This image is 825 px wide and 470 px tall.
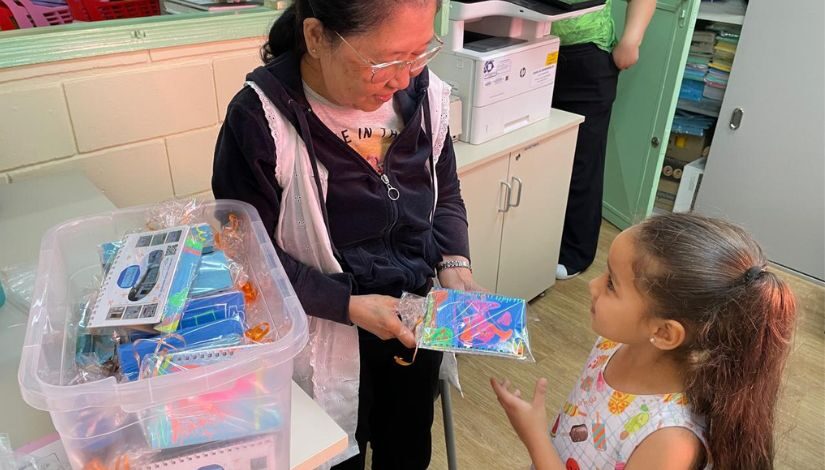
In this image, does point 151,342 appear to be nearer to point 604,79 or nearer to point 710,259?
point 710,259

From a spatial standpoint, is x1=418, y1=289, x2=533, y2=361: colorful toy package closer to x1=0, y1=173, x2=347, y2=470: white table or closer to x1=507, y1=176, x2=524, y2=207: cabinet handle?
x1=0, y1=173, x2=347, y2=470: white table

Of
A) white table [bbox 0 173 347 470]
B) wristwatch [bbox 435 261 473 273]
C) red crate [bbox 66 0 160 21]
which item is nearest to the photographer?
white table [bbox 0 173 347 470]

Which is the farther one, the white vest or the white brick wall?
the white brick wall

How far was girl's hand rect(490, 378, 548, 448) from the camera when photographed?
109 cm

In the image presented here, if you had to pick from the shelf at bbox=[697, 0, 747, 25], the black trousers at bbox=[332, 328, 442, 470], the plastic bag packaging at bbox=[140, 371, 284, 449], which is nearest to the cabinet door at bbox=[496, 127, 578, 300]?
the black trousers at bbox=[332, 328, 442, 470]

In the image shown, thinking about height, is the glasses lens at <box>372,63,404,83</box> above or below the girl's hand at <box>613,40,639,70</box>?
above

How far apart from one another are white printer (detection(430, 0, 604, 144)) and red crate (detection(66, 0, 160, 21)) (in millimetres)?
866

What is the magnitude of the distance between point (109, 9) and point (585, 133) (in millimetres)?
1820

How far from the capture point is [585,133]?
2574 mm

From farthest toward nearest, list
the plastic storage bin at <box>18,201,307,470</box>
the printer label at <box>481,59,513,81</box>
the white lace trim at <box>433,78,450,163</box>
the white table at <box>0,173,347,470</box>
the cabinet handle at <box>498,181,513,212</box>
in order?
1. the cabinet handle at <box>498,181,513,212</box>
2. the printer label at <box>481,59,513,81</box>
3. the white lace trim at <box>433,78,450,163</box>
4. the white table at <box>0,173,347,470</box>
5. the plastic storage bin at <box>18,201,307,470</box>

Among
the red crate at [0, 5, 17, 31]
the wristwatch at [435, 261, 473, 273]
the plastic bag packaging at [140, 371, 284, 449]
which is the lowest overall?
the wristwatch at [435, 261, 473, 273]

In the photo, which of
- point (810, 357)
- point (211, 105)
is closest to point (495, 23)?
point (211, 105)

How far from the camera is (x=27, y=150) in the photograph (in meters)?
1.37

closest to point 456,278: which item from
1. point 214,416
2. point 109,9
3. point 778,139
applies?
point 214,416
